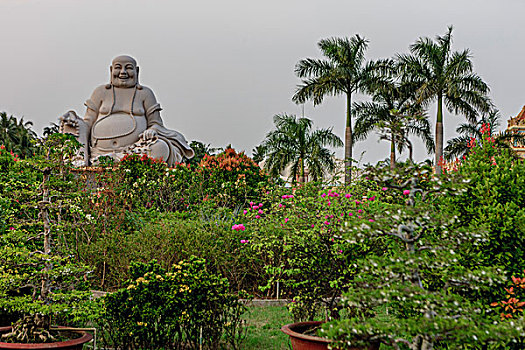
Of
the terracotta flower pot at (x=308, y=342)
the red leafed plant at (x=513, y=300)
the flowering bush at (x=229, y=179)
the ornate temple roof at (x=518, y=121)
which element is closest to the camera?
the red leafed plant at (x=513, y=300)

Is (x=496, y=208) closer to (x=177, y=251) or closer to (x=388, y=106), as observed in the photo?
(x=177, y=251)

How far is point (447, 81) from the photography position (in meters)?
22.2

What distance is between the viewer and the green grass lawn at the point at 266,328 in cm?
553

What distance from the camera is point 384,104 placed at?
24.9 m

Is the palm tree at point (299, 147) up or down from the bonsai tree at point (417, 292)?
up

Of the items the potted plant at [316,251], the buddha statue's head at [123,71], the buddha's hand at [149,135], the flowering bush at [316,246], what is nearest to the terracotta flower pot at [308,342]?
the potted plant at [316,251]

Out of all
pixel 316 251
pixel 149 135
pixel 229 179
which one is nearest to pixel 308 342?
pixel 316 251

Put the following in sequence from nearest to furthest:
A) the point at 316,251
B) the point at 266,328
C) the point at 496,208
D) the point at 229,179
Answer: the point at 496,208 < the point at 316,251 < the point at 266,328 < the point at 229,179

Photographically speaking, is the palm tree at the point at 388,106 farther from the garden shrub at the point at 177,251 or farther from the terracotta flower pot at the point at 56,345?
the terracotta flower pot at the point at 56,345

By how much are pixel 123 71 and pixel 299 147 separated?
818cm

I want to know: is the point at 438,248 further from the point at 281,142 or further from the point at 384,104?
the point at 384,104

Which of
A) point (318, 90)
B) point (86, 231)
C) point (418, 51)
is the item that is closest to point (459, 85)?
point (418, 51)

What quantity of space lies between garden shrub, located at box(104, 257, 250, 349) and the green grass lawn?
2.02 ft

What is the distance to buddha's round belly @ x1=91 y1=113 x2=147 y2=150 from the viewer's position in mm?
16156
